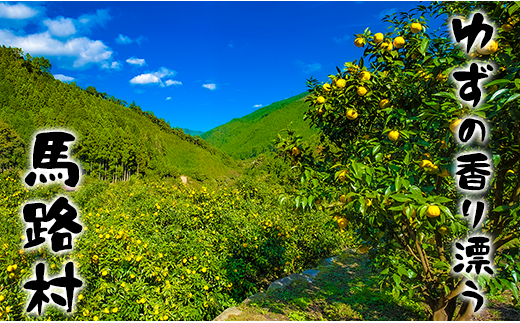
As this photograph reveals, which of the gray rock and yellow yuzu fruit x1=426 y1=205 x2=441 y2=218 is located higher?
yellow yuzu fruit x1=426 y1=205 x2=441 y2=218

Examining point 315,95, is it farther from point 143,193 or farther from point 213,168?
point 213,168

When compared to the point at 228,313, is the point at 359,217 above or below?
above

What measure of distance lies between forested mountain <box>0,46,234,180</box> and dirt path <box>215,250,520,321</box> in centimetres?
3081

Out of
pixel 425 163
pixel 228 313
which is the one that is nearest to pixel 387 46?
pixel 425 163

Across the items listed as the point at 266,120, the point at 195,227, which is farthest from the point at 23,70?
the point at 266,120

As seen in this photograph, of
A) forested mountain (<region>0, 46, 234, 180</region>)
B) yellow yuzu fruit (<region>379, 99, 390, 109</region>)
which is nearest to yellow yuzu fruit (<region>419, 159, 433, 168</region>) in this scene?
yellow yuzu fruit (<region>379, 99, 390, 109</region>)

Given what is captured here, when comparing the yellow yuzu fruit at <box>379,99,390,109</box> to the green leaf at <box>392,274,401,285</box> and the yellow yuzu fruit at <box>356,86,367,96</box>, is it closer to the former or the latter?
the yellow yuzu fruit at <box>356,86,367,96</box>

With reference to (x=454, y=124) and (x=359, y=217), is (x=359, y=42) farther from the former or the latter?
(x=359, y=217)

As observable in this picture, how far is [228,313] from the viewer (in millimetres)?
3764

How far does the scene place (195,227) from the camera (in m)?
5.28

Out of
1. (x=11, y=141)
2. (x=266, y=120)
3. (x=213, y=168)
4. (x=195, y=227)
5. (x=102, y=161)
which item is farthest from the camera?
(x=266, y=120)

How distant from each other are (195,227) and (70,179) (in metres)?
2.21

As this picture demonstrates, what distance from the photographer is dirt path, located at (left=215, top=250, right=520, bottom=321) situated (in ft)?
12.3

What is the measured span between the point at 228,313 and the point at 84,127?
145 feet
